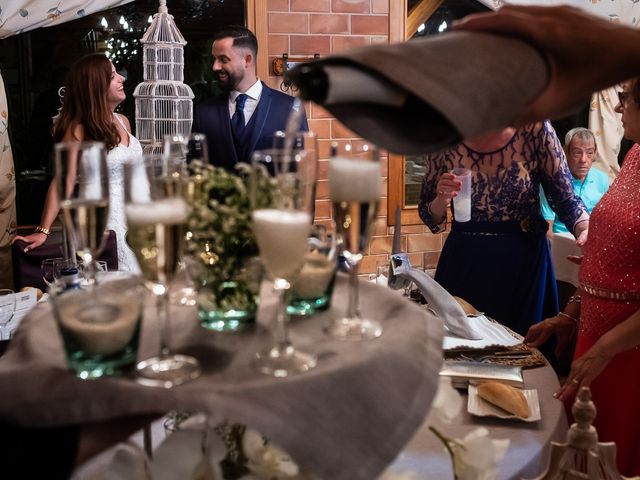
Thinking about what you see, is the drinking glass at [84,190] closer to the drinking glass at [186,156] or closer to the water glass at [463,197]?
the drinking glass at [186,156]

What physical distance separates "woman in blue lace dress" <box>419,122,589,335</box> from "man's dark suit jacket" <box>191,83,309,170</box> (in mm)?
1117

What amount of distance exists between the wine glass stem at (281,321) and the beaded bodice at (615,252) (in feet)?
4.03

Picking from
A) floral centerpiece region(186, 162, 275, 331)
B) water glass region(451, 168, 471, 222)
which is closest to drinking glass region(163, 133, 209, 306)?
floral centerpiece region(186, 162, 275, 331)

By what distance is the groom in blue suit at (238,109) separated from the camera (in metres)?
3.66

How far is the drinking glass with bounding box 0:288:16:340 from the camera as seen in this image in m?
1.96

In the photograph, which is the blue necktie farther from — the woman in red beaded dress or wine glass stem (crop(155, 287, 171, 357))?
wine glass stem (crop(155, 287, 171, 357))

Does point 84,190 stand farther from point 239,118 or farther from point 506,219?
point 239,118

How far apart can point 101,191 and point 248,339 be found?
0.28 meters

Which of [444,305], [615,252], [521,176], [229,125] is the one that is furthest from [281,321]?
[229,125]

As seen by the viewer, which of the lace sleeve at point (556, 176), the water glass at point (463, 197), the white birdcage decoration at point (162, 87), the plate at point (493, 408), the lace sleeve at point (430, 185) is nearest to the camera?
the plate at point (493, 408)

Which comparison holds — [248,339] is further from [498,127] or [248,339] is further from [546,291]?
[546,291]

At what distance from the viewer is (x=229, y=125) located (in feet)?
12.1

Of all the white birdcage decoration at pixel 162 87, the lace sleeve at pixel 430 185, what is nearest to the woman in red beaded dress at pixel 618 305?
the lace sleeve at pixel 430 185

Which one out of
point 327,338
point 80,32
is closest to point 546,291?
point 327,338
